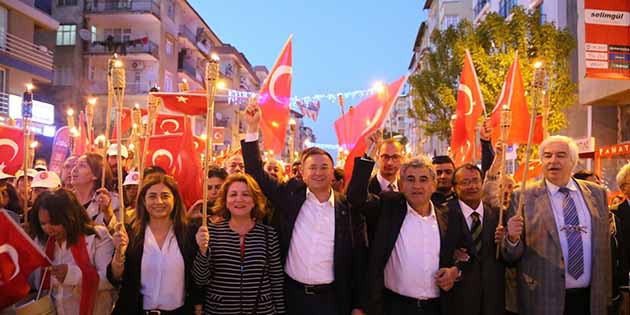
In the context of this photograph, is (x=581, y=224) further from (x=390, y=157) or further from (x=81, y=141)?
(x=81, y=141)

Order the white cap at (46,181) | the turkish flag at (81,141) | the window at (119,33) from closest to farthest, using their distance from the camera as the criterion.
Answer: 1. the white cap at (46,181)
2. the turkish flag at (81,141)
3. the window at (119,33)

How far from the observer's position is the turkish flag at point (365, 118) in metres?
6.16

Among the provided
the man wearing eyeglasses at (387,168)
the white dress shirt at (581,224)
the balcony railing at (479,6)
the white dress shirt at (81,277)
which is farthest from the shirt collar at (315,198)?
the balcony railing at (479,6)

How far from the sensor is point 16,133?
749cm

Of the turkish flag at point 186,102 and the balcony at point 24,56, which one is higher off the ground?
the balcony at point 24,56

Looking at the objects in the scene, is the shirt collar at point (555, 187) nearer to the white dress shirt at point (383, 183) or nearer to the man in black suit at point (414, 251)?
the man in black suit at point (414, 251)

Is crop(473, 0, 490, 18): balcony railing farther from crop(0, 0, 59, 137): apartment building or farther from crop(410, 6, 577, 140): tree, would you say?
crop(0, 0, 59, 137): apartment building

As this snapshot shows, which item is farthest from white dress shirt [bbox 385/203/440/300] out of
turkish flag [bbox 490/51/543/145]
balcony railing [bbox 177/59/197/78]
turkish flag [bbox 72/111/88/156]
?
balcony railing [bbox 177/59/197/78]

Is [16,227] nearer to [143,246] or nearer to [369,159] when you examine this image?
[143,246]

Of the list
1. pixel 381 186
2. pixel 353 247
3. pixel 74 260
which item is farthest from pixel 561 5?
pixel 74 260

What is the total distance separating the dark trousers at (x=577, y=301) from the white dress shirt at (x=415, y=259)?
99 cm

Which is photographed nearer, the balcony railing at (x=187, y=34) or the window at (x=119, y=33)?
the window at (x=119, y=33)

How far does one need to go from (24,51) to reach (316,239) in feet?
73.9

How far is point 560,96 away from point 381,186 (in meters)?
14.2
